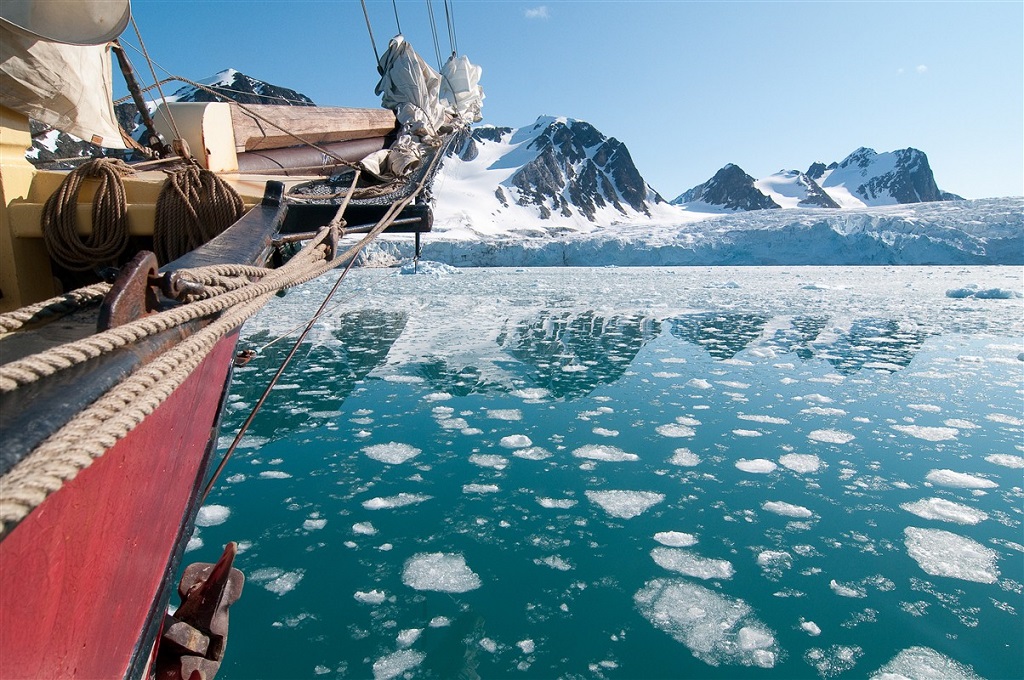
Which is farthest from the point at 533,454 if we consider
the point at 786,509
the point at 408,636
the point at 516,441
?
the point at 408,636

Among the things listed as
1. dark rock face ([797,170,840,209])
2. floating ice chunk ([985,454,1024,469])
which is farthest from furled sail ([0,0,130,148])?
dark rock face ([797,170,840,209])

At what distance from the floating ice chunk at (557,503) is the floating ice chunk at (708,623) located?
0.68m

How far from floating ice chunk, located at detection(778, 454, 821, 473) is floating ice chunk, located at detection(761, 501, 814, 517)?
493 mm

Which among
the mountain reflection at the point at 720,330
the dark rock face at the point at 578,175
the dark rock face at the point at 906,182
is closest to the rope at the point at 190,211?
the mountain reflection at the point at 720,330

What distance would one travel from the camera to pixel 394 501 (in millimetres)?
2781

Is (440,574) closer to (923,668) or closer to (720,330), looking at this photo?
(923,668)

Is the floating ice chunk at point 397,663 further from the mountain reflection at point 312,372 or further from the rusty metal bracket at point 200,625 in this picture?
the mountain reflection at point 312,372

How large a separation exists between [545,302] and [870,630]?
35.4 feet

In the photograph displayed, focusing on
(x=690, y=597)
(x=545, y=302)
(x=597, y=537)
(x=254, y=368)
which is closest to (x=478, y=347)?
(x=254, y=368)

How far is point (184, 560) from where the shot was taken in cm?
223

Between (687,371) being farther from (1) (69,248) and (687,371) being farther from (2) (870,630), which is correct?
(1) (69,248)

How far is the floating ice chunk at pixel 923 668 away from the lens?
1647 mm

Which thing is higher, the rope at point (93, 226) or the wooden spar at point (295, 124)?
the wooden spar at point (295, 124)

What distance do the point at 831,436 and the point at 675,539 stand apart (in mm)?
1912
